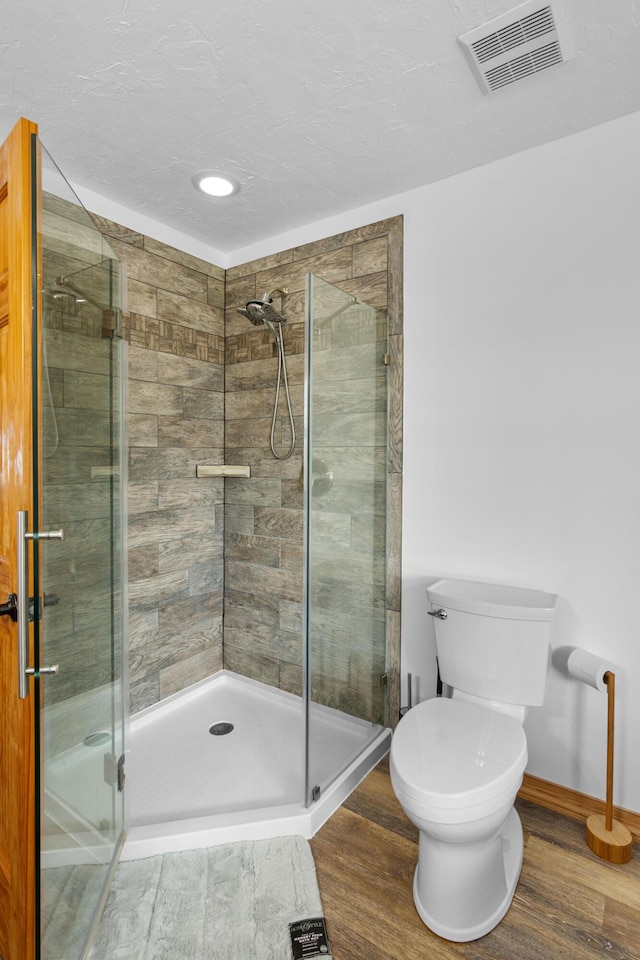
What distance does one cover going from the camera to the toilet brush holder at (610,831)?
1607 millimetres

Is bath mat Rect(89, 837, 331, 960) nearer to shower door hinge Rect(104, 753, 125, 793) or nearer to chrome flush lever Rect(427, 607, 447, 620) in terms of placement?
shower door hinge Rect(104, 753, 125, 793)

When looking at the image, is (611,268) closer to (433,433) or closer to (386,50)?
(433,433)

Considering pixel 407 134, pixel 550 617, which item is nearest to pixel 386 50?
pixel 407 134

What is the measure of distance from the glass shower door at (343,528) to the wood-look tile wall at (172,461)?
3.53 ft

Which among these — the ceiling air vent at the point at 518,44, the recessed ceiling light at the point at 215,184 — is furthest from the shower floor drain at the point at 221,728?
the ceiling air vent at the point at 518,44

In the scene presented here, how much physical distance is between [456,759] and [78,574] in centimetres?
117

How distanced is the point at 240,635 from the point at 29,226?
2.37 m

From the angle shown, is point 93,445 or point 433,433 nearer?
point 93,445

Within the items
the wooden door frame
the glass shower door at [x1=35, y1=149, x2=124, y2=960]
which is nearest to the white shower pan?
the glass shower door at [x1=35, y1=149, x2=124, y2=960]

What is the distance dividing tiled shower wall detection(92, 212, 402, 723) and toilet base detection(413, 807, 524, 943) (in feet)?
2.82

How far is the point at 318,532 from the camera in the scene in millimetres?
1797

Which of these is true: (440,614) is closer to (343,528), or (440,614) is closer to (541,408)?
(343,528)

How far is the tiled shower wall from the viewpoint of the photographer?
2.37 meters

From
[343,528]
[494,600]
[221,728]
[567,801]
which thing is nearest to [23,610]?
[343,528]
